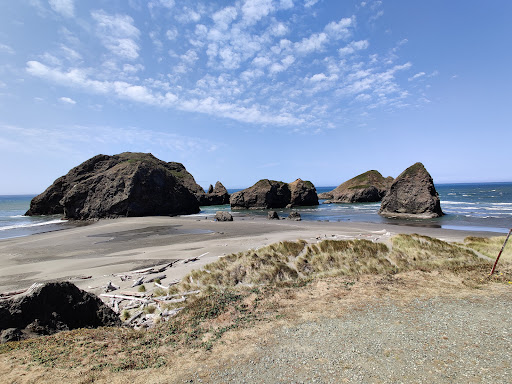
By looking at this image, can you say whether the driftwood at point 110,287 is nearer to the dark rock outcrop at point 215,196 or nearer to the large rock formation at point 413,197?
the large rock formation at point 413,197

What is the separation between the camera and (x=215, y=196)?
318 ft

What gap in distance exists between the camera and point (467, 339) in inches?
240

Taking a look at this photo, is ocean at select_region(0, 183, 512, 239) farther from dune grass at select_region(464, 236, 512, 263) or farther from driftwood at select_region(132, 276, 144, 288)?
driftwood at select_region(132, 276, 144, 288)

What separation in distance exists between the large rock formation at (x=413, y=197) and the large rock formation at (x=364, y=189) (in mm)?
38490

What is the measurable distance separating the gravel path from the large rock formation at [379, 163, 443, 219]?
139 feet

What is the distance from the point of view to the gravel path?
16.3 feet

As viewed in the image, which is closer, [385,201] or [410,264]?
[410,264]

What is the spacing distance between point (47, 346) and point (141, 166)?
5689cm

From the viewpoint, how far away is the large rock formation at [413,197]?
145 ft

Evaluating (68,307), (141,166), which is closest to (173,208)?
(141,166)

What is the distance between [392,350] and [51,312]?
30.3 feet

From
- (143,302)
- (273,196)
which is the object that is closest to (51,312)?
(143,302)

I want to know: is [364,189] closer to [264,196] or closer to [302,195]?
[302,195]

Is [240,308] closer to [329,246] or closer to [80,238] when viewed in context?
[329,246]
